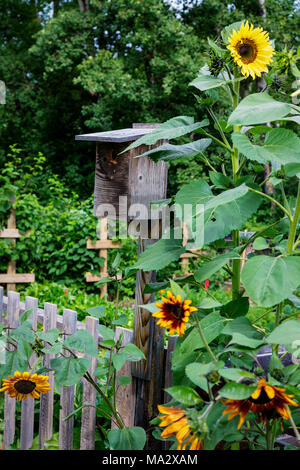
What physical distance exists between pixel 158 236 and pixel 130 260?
15.6ft

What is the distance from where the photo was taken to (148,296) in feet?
6.59

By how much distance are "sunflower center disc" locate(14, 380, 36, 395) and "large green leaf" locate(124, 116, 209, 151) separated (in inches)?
27.8

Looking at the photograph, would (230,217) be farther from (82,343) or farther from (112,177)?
(112,177)

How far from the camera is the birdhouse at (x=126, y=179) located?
6.47ft

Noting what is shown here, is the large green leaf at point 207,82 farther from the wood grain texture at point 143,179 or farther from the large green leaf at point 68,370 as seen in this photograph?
the large green leaf at point 68,370

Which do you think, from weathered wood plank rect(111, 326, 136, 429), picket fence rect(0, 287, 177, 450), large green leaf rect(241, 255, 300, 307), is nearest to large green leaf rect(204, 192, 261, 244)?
large green leaf rect(241, 255, 300, 307)

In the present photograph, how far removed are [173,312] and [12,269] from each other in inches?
195

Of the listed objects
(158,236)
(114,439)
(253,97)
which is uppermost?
(253,97)

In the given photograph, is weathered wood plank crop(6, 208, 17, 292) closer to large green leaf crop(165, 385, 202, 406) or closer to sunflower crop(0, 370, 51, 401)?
sunflower crop(0, 370, 51, 401)

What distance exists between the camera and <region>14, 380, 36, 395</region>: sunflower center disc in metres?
1.45

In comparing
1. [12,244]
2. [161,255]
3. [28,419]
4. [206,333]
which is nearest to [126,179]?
[161,255]

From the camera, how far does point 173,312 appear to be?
110cm
